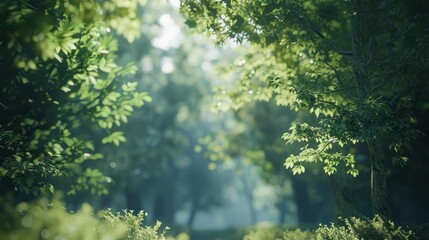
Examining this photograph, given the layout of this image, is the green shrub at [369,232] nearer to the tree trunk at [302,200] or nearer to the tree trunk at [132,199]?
the tree trunk at [302,200]

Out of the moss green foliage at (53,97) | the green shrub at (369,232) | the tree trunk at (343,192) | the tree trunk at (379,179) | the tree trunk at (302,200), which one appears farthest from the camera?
the tree trunk at (302,200)

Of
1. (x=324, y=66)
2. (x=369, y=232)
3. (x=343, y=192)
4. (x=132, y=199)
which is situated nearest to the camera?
(x=369, y=232)

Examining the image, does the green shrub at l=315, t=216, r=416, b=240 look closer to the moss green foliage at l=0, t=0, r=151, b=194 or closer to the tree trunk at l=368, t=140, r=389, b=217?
the tree trunk at l=368, t=140, r=389, b=217

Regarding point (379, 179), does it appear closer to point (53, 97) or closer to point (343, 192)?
point (343, 192)

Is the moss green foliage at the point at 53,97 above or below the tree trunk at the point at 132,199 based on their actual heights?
below

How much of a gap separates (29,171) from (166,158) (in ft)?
89.5

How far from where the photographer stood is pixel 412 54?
9.20m

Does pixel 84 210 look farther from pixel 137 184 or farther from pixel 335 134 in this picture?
pixel 137 184

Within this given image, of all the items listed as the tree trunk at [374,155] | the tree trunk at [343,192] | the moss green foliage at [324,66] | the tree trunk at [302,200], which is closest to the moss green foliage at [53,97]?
the moss green foliage at [324,66]

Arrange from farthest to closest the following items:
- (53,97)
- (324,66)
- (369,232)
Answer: (53,97)
(324,66)
(369,232)

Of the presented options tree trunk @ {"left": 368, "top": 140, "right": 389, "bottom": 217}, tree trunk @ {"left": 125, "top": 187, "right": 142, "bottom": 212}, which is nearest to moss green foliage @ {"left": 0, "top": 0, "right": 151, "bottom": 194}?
tree trunk @ {"left": 368, "top": 140, "right": 389, "bottom": 217}

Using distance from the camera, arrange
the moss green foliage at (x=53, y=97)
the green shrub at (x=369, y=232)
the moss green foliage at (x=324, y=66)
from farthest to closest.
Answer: the moss green foliage at (x=53, y=97) < the moss green foliage at (x=324, y=66) < the green shrub at (x=369, y=232)

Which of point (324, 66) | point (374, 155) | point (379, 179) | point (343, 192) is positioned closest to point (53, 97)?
point (324, 66)

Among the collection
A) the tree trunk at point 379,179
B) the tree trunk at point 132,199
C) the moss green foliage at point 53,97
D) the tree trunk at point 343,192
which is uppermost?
the tree trunk at point 132,199
